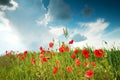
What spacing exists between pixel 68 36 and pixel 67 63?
5.22ft

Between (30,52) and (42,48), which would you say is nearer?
(42,48)

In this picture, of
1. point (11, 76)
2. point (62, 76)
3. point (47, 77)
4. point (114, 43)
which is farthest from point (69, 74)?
point (11, 76)

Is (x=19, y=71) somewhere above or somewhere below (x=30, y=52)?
below

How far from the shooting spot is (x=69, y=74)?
608 cm

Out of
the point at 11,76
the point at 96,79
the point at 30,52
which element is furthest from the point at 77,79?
the point at 30,52

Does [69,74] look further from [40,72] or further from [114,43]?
[114,43]

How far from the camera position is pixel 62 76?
611 cm

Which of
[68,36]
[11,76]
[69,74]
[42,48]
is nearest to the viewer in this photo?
[68,36]

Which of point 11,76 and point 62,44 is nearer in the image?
point 62,44

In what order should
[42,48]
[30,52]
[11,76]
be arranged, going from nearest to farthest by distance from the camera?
[42,48]
[11,76]
[30,52]

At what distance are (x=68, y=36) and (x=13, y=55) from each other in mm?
6648

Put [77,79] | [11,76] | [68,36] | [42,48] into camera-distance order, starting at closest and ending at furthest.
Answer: [77,79]
[68,36]
[42,48]
[11,76]

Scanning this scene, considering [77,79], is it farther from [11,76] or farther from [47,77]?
[11,76]

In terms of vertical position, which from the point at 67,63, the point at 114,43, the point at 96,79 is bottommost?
the point at 96,79
